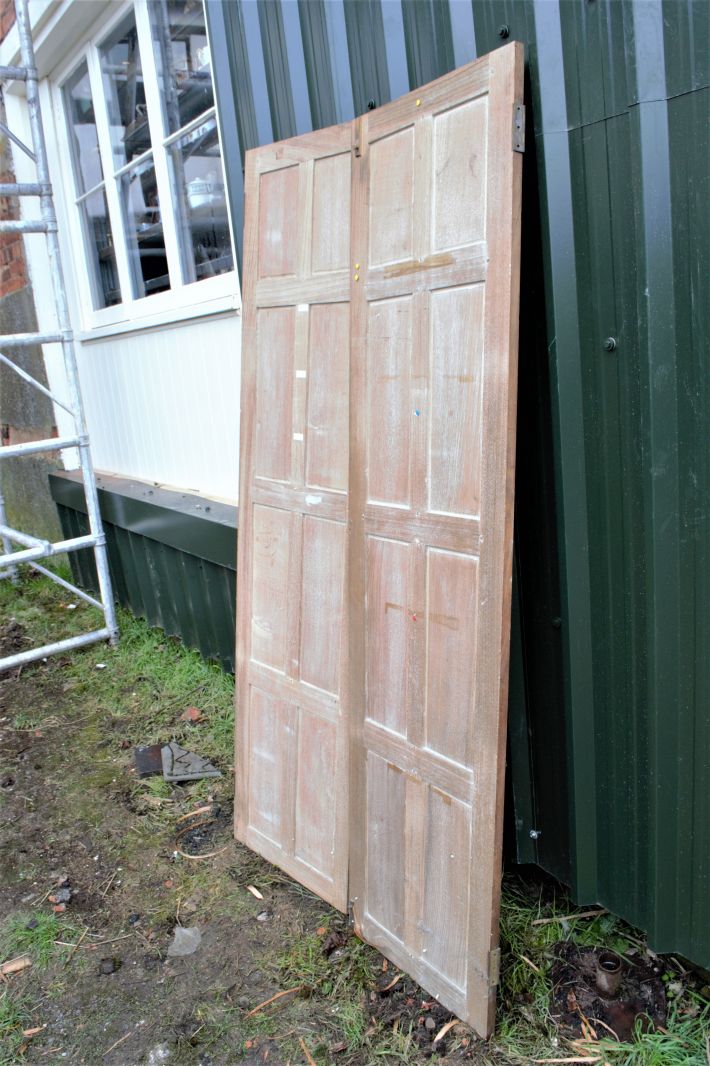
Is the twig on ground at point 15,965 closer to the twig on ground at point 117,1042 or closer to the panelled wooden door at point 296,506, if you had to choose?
the twig on ground at point 117,1042

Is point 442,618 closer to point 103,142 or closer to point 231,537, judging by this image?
point 231,537

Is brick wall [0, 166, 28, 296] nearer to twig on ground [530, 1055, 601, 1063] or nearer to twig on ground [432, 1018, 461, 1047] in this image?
twig on ground [432, 1018, 461, 1047]

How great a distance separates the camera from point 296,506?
2561mm

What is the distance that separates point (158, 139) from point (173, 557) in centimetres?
218

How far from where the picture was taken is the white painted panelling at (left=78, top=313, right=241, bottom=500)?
3918 millimetres

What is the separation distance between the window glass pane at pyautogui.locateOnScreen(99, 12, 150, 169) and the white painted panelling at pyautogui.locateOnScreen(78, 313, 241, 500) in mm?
1066

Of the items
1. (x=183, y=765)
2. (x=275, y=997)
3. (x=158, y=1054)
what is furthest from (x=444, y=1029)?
(x=183, y=765)

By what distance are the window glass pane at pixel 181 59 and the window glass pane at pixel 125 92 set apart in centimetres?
31

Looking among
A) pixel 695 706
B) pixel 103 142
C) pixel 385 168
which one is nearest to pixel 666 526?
pixel 695 706

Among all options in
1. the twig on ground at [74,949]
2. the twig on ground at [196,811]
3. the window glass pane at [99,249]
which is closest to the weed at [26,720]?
the twig on ground at [196,811]

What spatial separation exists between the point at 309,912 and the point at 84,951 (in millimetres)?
712

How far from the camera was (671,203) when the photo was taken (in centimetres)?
174

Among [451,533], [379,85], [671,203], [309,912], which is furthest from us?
[309,912]

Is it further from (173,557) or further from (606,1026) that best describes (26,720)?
(606,1026)
